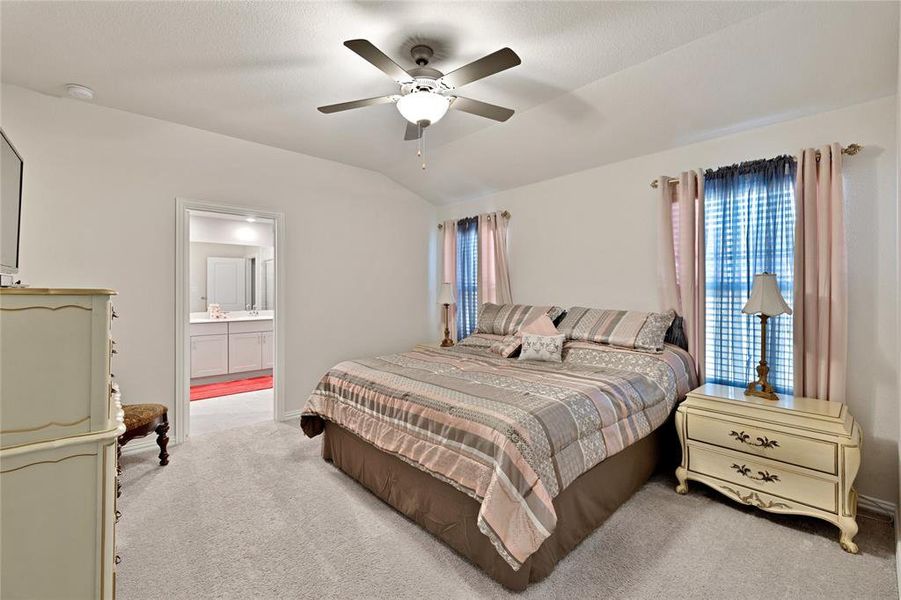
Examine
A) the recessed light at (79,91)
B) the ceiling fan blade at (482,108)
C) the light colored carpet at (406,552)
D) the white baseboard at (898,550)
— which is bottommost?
the light colored carpet at (406,552)

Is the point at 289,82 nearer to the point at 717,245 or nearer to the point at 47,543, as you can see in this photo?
the point at 47,543

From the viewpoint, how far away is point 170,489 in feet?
8.63

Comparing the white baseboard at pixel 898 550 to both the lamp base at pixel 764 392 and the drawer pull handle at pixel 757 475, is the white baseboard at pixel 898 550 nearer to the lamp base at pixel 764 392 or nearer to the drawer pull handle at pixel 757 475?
the drawer pull handle at pixel 757 475

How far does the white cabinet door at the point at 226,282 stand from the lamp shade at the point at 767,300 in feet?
20.6

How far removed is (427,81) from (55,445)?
211 centimetres

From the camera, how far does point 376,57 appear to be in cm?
187

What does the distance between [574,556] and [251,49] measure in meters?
3.19

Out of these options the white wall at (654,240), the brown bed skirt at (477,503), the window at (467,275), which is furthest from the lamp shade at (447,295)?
the brown bed skirt at (477,503)

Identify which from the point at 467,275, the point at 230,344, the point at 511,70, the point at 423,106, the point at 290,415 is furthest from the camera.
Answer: the point at 230,344

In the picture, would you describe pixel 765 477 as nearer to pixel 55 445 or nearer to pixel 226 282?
pixel 55 445

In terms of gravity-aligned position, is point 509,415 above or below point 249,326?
below

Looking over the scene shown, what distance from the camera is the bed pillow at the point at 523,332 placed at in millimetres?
3357

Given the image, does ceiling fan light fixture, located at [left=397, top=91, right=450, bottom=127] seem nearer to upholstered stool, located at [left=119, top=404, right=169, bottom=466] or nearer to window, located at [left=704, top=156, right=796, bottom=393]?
window, located at [left=704, top=156, right=796, bottom=393]

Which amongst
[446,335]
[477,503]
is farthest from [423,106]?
[446,335]
